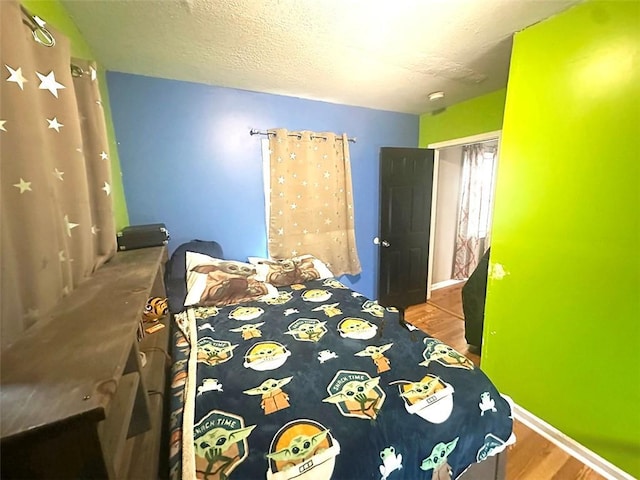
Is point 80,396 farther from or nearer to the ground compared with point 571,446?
farther from the ground

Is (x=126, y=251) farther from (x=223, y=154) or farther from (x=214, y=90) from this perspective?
(x=214, y=90)

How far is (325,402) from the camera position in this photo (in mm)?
1060

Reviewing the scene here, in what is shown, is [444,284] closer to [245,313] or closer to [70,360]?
[245,313]

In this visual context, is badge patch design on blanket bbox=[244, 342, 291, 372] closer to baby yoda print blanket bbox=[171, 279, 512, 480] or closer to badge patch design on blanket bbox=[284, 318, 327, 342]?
→ baby yoda print blanket bbox=[171, 279, 512, 480]

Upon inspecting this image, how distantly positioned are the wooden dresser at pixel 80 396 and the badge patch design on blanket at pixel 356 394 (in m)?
0.65

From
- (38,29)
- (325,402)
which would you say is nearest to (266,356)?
(325,402)

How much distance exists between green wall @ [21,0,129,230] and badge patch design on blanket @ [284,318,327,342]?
1246 millimetres

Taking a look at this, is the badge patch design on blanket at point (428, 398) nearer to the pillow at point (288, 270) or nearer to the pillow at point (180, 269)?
the pillow at point (288, 270)

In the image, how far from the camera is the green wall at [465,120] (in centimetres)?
253

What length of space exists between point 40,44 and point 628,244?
255 centimetres

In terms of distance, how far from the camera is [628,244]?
124 cm

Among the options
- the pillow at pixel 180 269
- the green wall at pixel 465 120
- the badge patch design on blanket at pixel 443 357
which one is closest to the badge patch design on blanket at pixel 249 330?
the pillow at pixel 180 269

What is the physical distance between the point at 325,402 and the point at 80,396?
812 millimetres

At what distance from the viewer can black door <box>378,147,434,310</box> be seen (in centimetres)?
314
